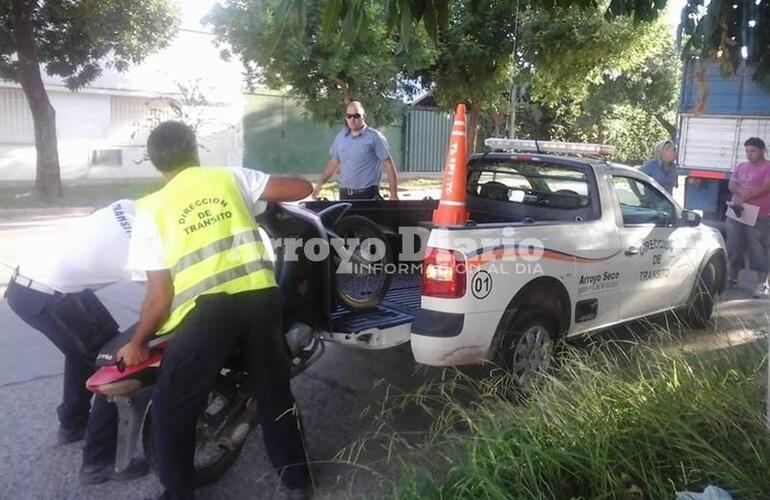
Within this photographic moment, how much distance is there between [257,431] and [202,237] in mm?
1668

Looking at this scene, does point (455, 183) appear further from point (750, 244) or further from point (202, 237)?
point (750, 244)

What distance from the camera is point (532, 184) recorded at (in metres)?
5.68

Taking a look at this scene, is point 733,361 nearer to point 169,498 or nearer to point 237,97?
point 169,498

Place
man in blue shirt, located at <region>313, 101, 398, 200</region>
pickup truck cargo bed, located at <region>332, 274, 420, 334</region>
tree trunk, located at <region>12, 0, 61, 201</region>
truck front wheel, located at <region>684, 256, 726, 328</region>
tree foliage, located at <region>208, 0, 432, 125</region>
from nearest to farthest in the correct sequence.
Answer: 1. pickup truck cargo bed, located at <region>332, 274, 420, 334</region>
2. truck front wheel, located at <region>684, 256, 726, 328</region>
3. man in blue shirt, located at <region>313, 101, 398, 200</region>
4. tree foliage, located at <region>208, 0, 432, 125</region>
5. tree trunk, located at <region>12, 0, 61, 201</region>

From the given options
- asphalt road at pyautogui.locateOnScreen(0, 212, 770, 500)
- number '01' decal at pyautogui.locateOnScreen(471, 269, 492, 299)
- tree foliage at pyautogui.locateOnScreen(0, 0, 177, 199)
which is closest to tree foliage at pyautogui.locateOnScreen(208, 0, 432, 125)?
tree foliage at pyautogui.locateOnScreen(0, 0, 177, 199)

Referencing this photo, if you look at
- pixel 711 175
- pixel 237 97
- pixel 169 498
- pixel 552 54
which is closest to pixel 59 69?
pixel 237 97

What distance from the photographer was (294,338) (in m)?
3.85

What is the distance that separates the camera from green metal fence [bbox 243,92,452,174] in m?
22.6

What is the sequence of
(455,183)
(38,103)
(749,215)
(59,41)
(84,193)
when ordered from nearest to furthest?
(455,183), (749,215), (38,103), (59,41), (84,193)

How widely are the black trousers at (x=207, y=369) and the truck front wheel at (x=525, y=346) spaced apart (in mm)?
1568

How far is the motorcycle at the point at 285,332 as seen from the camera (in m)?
3.28

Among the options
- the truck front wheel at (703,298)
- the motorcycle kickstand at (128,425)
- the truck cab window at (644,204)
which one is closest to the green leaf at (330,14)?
the motorcycle kickstand at (128,425)

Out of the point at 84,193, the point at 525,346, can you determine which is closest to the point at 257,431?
the point at 525,346

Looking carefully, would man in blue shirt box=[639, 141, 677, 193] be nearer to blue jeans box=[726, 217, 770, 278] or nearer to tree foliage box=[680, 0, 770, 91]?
blue jeans box=[726, 217, 770, 278]
